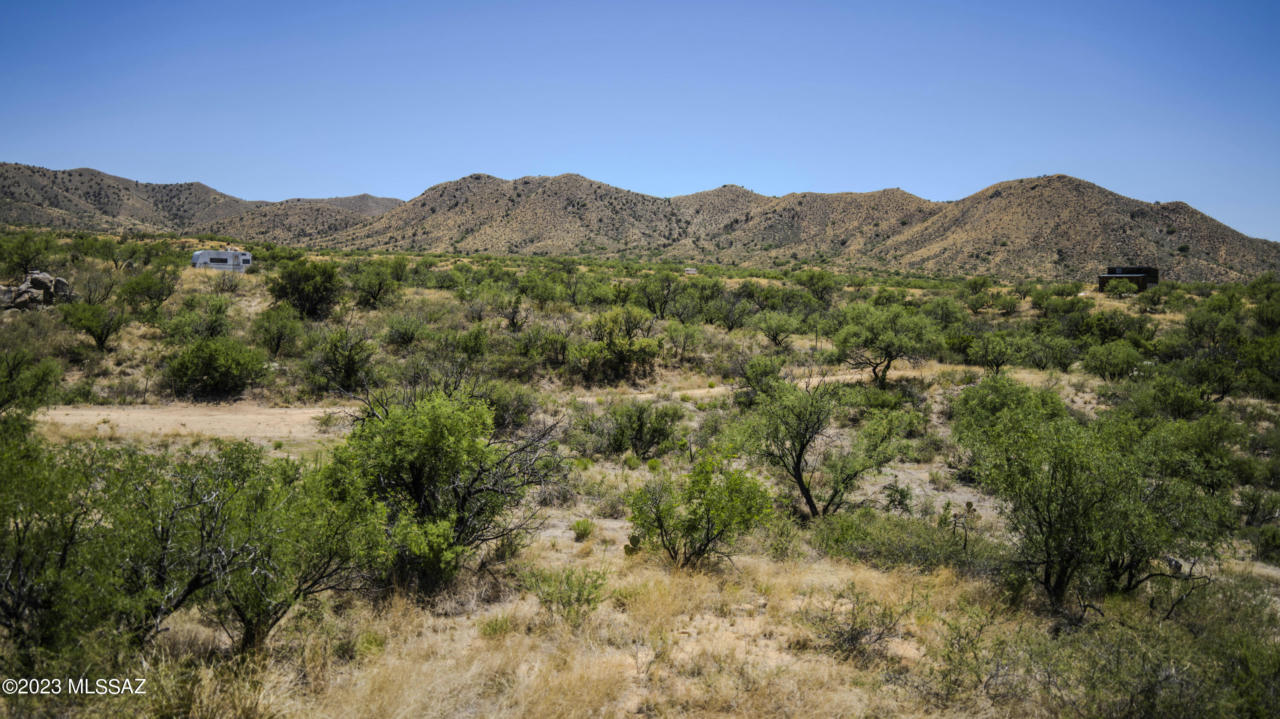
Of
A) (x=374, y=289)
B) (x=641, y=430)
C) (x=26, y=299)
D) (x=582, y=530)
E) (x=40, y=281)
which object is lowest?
(x=582, y=530)

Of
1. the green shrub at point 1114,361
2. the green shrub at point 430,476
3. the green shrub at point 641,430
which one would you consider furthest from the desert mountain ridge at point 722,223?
the green shrub at point 430,476

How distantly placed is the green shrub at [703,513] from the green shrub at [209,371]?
20289mm

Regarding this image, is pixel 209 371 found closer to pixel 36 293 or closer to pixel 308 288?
pixel 308 288

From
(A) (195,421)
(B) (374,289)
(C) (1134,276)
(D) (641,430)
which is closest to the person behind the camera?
(A) (195,421)

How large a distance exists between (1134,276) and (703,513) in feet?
198

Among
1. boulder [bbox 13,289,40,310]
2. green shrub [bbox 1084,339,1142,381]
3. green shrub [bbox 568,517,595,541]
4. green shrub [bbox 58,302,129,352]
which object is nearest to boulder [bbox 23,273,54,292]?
boulder [bbox 13,289,40,310]

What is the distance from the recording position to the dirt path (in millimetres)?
15797

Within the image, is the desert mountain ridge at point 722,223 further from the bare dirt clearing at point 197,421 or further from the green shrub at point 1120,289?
the bare dirt clearing at point 197,421

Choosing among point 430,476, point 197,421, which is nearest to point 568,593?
point 430,476

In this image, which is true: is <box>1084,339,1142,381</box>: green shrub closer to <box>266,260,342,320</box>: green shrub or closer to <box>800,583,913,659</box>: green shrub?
<box>800,583,913,659</box>: green shrub

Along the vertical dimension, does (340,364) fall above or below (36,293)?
below

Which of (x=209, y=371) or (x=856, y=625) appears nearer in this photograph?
(x=856, y=625)

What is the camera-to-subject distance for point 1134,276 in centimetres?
4816

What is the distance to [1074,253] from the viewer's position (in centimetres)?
7094
